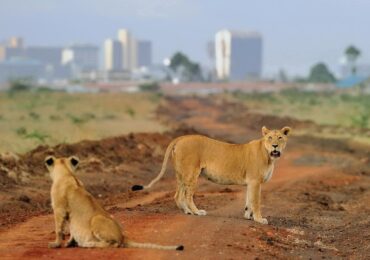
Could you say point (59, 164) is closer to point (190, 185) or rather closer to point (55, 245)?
point (55, 245)

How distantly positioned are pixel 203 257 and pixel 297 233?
4000 millimetres

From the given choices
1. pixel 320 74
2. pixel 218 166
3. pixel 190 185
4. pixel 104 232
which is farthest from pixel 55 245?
pixel 320 74

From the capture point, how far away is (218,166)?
15.2m

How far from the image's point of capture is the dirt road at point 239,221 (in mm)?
11930

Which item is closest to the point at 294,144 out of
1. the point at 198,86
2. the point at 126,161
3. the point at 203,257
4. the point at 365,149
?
the point at 365,149

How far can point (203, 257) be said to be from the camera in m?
11.2

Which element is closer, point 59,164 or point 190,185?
point 59,164

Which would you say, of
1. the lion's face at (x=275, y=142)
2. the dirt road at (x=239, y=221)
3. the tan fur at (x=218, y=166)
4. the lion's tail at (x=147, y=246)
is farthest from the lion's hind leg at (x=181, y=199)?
the lion's tail at (x=147, y=246)

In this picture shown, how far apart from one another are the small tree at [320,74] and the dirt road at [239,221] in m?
159

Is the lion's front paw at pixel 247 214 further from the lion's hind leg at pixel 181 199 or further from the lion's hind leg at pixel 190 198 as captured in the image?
the lion's hind leg at pixel 181 199

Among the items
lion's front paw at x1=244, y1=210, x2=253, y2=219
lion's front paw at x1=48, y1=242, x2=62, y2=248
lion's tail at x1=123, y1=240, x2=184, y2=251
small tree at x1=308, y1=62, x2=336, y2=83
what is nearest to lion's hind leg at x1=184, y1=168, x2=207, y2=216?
lion's front paw at x1=244, y1=210, x2=253, y2=219

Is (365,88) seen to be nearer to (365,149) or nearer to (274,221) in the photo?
(365,149)

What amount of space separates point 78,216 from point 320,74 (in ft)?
587

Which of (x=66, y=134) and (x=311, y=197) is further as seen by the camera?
(x=66, y=134)
